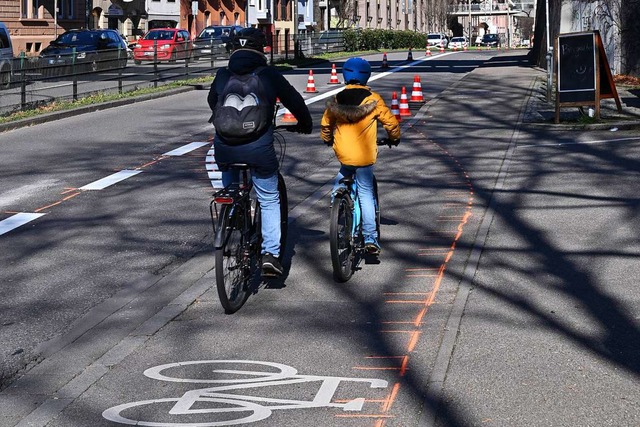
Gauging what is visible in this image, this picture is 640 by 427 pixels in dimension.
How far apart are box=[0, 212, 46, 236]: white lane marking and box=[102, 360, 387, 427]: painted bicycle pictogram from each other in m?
4.90

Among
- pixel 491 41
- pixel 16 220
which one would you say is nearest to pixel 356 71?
pixel 16 220

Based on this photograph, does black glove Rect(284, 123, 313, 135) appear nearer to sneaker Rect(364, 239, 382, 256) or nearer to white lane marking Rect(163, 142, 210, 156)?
sneaker Rect(364, 239, 382, 256)

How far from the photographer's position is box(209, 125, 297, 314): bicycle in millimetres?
7090

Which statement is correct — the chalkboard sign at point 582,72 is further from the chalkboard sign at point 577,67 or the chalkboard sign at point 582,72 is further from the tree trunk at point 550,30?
the tree trunk at point 550,30

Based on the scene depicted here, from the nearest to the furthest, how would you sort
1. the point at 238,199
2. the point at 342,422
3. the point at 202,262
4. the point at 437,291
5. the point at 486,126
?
1. the point at 342,422
2. the point at 238,199
3. the point at 437,291
4. the point at 202,262
5. the point at 486,126

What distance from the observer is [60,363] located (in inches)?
254

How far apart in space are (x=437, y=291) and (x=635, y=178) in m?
5.70

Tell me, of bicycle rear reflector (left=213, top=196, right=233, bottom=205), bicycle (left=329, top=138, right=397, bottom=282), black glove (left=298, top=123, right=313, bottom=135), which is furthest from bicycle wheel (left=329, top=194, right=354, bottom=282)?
bicycle rear reflector (left=213, top=196, right=233, bottom=205)

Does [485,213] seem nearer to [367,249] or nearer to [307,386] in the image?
[367,249]

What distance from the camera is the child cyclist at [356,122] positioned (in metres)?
8.24

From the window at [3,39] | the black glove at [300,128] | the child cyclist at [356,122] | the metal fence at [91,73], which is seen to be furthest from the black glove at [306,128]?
the window at [3,39]

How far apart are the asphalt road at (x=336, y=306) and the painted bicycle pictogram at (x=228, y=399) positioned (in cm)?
2

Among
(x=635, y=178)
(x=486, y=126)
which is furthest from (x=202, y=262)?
(x=486, y=126)

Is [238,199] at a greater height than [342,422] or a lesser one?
greater
